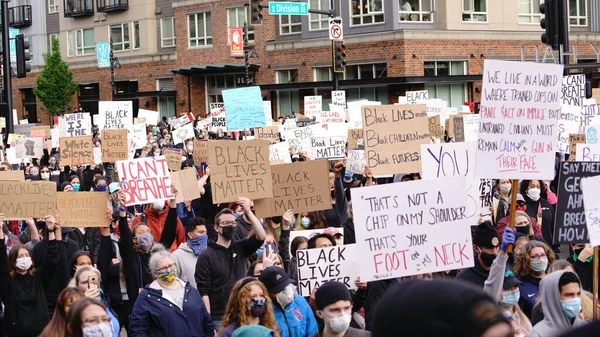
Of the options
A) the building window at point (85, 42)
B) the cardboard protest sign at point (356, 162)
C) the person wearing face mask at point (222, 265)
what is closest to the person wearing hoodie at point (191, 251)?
the person wearing face mask at point (222, 265)

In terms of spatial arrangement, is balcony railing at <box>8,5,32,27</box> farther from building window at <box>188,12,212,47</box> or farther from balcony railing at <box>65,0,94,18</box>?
building window at <box>188,12,212,47</box>

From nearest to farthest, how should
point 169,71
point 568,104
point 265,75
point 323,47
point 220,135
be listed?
point 568,104, point 220,135, point 323,47, point 265,75, point 169,71

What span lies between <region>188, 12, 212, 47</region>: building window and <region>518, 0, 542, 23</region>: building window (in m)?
16.3

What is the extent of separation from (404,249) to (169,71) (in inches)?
1922

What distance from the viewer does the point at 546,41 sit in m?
19.0

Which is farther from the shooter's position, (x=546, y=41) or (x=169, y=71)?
(x=169, y=71)

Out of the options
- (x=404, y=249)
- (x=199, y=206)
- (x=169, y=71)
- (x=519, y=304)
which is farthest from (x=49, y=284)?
(x=169, y=71)

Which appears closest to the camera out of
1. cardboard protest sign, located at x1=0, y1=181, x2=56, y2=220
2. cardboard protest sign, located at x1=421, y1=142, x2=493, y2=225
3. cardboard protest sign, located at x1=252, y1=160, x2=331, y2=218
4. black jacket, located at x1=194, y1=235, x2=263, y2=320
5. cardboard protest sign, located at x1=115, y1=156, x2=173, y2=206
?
black jacket, located at x1=194, y1=235, x2=263, y2=320

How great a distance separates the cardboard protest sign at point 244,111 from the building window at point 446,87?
850 inches

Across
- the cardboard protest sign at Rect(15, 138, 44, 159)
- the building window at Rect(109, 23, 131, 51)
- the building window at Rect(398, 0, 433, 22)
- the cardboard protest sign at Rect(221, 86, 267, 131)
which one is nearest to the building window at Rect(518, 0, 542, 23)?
the building window at Rect(398, 0, 433, 22)

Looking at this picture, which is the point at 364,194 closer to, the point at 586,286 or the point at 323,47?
the point at 586,286

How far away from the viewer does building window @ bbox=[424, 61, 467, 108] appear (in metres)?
43.2

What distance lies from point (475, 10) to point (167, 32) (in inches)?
759

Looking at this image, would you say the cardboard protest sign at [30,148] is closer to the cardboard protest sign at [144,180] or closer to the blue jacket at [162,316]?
the cardboard protest sign at [144,180]
